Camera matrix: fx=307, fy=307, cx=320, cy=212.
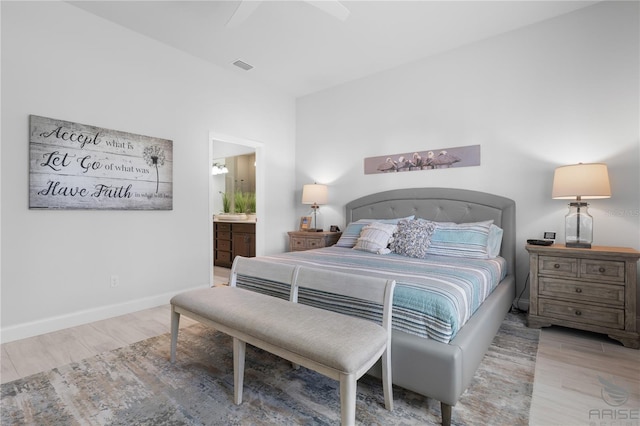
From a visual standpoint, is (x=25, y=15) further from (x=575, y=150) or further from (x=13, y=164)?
(x=575, y=150)

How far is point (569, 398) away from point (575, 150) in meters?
2.25

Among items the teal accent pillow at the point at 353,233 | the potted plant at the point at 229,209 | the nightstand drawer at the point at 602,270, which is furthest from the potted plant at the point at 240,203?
the nightstand drawer at the point at 602,270

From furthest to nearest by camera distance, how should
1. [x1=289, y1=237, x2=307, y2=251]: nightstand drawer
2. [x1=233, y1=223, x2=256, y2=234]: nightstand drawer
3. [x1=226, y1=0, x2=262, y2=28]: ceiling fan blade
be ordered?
[x1=233, y1=223, x2=256, y2=234]: nightstand drawer, [x1=289, y1=237, x2=307, y2=251]: nightstand drawer, [x1=226, y1=0, x2=262, y2=28]: ceiling fan blade

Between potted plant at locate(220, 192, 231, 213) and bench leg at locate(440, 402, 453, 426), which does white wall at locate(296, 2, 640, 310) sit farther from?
potted plant at locate(220, 192, 231, 213)

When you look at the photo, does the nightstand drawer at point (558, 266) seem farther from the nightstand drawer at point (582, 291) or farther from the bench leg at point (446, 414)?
the bench leg at point (446, 414)

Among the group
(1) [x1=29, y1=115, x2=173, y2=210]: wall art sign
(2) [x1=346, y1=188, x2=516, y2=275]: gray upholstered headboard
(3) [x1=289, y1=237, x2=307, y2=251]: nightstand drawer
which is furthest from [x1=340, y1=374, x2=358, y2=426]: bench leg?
(3) [x1=289, y1=237, x2=307, y2=251]: nightstand drawer

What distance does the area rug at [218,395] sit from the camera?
1.53 metres

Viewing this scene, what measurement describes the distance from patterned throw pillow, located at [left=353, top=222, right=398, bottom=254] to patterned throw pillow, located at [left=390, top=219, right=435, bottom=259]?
0.06 meters

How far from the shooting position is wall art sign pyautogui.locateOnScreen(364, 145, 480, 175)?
3.45 m

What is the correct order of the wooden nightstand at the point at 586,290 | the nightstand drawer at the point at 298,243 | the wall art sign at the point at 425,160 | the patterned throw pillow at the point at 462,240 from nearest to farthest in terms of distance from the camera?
the wooden nightstand at the point at 586,290
the patterned throw pillow at the point at 462,240
the wall art sign at the point at 425,160
the nightstand drawer at the point at 298,243

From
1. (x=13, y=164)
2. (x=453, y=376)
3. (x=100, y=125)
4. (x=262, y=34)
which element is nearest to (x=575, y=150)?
(x=453, y=376)

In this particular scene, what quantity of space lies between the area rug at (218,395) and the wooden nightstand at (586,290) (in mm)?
587

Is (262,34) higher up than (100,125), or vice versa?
(262,34)

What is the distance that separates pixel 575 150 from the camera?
2887mm
